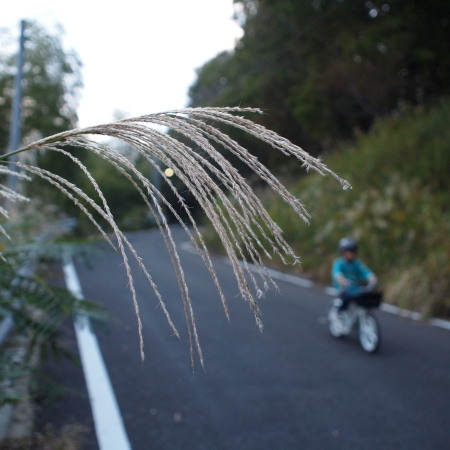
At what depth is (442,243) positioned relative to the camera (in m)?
9.68

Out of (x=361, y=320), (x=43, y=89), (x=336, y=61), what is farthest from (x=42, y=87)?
(x=361, y=320)

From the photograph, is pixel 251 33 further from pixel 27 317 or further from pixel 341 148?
pixel 27 317

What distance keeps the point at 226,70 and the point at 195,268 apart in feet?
57.2

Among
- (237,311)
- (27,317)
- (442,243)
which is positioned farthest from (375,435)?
(442,243)

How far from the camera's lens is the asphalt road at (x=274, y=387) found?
4090mm

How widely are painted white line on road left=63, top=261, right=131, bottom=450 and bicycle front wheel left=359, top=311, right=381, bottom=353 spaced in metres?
3.47

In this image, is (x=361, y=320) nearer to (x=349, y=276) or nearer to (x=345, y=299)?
(x=345, y=299)

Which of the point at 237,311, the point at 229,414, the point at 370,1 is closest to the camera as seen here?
the point at 229,414

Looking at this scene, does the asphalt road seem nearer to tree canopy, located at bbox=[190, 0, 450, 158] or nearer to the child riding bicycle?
the child riding bicycle

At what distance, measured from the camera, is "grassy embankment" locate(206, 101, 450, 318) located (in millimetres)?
9211

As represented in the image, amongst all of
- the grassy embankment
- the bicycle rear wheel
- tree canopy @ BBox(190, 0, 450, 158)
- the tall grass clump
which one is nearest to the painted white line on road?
the bicycle rear wheel

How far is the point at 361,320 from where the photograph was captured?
22.5 feet

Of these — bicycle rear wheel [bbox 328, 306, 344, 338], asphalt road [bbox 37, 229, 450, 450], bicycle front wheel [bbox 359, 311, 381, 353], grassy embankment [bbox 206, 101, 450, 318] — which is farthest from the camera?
grassy embankment [bbox 206, 101, 450, 318]

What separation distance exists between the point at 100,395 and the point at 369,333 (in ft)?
12.0
